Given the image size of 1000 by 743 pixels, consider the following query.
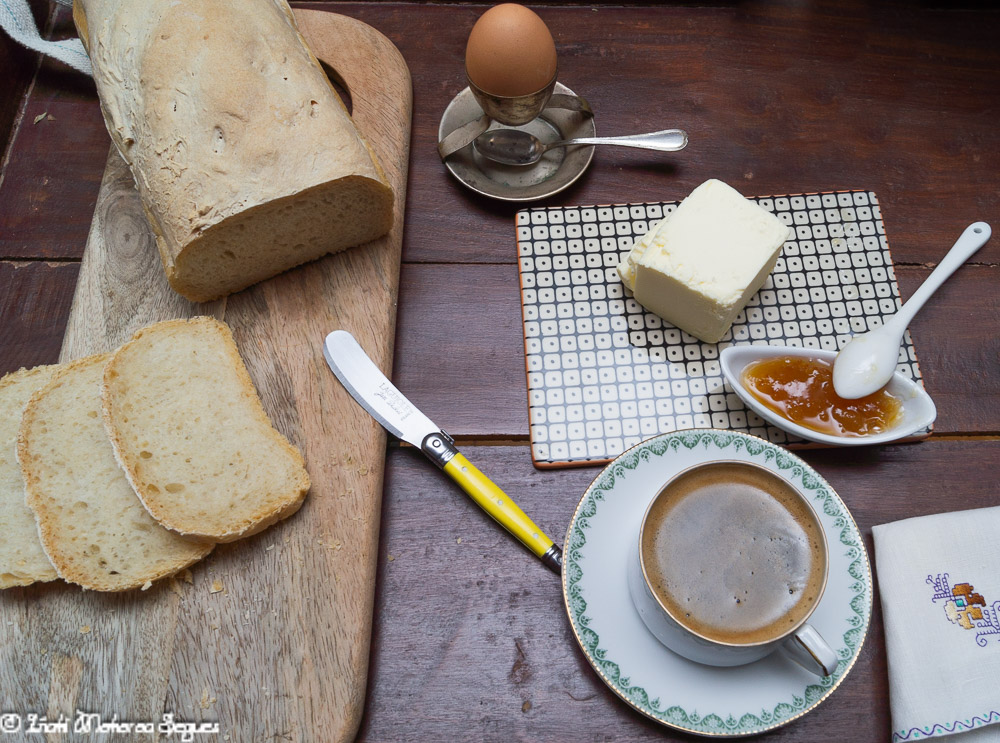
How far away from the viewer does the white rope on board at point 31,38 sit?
1.95 meters

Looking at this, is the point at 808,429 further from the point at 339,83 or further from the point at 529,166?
the point at 339,83

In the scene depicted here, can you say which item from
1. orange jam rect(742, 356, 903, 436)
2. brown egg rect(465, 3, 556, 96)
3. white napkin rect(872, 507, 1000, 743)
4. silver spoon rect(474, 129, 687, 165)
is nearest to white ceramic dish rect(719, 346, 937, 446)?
orange jam rect(742, 356, 903, 436)

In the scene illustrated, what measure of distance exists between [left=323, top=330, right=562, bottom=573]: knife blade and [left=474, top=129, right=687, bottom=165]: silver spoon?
0.63 m

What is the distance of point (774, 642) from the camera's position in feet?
4.04

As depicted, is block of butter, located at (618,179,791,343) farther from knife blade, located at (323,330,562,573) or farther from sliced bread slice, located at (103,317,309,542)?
sliced bread slice, located at (103,317,309,542)

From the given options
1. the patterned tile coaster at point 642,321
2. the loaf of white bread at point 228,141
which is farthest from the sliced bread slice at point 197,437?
the patterned tile coaster at point 642,321

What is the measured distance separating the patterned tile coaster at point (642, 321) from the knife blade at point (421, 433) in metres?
0.15

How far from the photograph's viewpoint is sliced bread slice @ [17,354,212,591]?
1.51 metres

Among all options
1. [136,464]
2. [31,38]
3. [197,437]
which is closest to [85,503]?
[136,464]

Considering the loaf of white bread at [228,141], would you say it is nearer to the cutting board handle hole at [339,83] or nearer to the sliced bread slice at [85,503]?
the cutting board handle hole at [339,83]

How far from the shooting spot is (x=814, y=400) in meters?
1.65

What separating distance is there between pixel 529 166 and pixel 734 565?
1.13 metres

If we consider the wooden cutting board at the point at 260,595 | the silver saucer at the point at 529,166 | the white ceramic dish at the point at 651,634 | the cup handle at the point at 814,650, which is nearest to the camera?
the cup handle at the point at 814,650

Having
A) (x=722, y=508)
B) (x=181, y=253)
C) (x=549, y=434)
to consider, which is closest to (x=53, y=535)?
(x=181, y=253)
